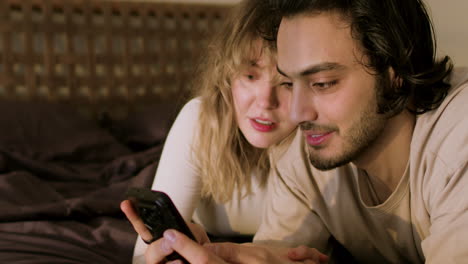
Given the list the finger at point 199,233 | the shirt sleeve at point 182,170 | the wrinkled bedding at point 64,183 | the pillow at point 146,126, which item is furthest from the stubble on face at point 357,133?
the pillow at point 146,126

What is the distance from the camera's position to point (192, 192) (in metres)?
1.16

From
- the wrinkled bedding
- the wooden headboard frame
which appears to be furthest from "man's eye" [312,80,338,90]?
the wooden headboard frame

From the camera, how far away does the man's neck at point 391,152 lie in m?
0.87

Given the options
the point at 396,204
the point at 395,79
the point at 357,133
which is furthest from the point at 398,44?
the point at 396,204

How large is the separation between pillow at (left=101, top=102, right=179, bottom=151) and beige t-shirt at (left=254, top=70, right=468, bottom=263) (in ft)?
3.59

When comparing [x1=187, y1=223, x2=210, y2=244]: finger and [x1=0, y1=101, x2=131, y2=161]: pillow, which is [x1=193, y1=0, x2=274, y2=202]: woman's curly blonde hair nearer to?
[x1=187, y1=223, x2=210, y2=244]: finger

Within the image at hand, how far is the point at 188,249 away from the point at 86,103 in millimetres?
1853

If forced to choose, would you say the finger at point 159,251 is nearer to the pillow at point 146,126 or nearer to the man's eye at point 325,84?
the man's eye at point 325,84

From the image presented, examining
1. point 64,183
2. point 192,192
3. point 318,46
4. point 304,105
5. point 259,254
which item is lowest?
point 64,183

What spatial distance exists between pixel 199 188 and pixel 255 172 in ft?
0.58

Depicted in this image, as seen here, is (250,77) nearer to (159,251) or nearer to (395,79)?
(395,79)

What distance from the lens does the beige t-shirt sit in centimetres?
71

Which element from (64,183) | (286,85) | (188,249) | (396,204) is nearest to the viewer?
(188,249)

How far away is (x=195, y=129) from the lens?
47.8 inches
